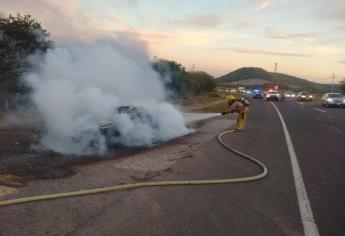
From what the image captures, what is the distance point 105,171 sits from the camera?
9938 mm

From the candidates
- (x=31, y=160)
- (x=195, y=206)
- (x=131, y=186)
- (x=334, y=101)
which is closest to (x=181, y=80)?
(x=334, y=101)

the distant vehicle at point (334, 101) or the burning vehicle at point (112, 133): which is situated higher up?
the burning vehicle at point (112, 133)

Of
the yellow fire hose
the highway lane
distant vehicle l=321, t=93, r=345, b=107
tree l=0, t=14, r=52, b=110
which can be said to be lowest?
distant vehicle l=321, t=93, r=345, b=107

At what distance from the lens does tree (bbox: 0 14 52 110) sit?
23.6 meters

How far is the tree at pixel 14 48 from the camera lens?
23594 mm

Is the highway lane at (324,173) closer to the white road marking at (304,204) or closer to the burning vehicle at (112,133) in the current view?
the white road marking at (304,204)

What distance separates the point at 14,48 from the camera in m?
25.2

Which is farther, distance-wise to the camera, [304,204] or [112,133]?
[112,133]

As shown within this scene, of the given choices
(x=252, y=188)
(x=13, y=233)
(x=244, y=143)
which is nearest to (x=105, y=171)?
(x=252, y=188)

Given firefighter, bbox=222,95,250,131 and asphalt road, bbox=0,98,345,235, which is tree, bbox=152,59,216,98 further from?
asphalt road, bbox=0,98,345,235

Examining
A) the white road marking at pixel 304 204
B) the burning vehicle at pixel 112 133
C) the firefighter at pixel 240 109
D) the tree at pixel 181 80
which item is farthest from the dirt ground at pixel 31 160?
the tree at pixel 181 80

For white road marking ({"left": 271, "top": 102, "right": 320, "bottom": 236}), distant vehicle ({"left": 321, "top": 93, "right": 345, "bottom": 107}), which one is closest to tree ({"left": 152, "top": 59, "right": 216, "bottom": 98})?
white road marking ({"left": 271, "top": 102, "right": 320, "bottom": 236})

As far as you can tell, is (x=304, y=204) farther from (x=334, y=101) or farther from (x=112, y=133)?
(x=334, y=101)

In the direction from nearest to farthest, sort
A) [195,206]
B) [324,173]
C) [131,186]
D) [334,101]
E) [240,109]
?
[195,206] → [131,186] → [324,173] → [240,109] → [334,101]
